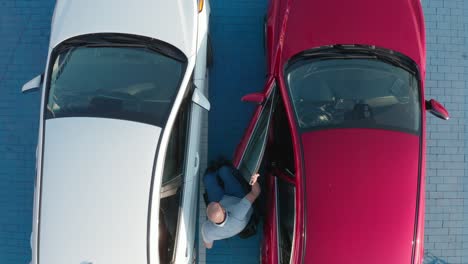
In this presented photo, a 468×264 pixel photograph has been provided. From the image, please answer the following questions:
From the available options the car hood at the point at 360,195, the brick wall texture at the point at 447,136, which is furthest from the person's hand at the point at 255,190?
the brick wall texture at the point at 447,136

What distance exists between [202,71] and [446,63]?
324cm

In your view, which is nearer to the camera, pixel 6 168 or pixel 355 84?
pixel 355 84

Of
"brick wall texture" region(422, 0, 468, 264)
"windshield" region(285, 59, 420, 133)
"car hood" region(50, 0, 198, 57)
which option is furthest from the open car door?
"brick wall texture" region(422, 0, 468, 264)

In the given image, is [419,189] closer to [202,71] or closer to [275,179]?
[275,179]

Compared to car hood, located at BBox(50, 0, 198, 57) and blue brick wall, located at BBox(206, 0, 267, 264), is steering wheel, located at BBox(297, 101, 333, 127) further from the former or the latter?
blue brick wall, located at BBox(206, 0, 267, 264)

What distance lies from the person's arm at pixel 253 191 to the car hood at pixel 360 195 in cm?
66

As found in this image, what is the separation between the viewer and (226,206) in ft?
13.4

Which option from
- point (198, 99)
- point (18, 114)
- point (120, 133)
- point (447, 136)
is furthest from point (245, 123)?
point (18, 114)

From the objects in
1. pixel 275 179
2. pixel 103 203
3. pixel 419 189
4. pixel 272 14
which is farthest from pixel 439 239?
pixel 103 203

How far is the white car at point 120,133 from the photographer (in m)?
3.50

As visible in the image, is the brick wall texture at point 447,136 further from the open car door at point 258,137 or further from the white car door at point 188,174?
the white car door at point 188,174

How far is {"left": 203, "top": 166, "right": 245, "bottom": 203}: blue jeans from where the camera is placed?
428 cm

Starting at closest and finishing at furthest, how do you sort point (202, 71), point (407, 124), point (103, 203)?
point (103, 203) → point (407, 124) → point (202, 71)

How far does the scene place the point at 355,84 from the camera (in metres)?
3.84
